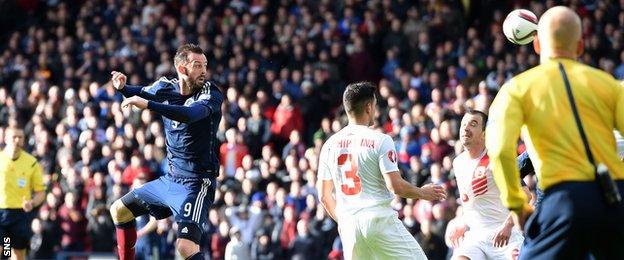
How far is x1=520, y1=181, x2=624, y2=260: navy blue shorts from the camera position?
21.4 ft

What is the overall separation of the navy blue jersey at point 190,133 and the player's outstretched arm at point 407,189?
2.28 m

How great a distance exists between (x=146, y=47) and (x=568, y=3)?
919cm

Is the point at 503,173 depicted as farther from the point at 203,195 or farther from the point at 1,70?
the point at 1,70

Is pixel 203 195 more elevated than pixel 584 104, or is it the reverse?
pixel 584 104

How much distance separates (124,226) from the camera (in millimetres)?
11188

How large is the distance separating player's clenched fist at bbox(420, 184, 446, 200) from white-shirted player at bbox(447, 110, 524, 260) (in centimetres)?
117

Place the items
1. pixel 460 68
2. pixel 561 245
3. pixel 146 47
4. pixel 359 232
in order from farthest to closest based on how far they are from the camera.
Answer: pixel 146 47 < pixel 460 68 < pixel 359 232 < pixel 561 245

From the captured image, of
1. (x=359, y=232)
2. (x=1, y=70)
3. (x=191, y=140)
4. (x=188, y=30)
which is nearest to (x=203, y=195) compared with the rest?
(x=191, y=140)

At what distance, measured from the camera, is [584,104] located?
6.61 metres

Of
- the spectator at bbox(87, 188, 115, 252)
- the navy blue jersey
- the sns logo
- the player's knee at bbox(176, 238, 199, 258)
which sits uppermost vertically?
the navy blue jersey

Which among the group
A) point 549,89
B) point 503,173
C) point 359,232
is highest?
point 549,89

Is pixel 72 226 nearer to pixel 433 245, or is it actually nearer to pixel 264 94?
pixel 264 94

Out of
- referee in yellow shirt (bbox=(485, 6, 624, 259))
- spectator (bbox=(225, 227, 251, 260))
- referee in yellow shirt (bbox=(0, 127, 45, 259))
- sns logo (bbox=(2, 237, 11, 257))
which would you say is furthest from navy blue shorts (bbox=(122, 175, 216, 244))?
spectator (bbox=(225, 227, 251, 260))

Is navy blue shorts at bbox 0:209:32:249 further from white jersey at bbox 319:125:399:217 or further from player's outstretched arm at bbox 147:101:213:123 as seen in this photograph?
white jersey at bbox 319:125:399:217
